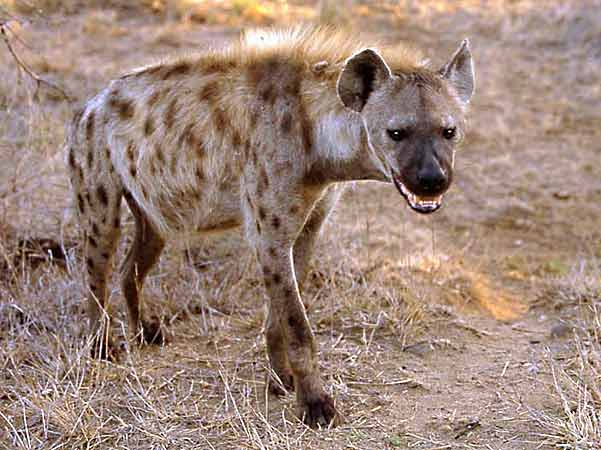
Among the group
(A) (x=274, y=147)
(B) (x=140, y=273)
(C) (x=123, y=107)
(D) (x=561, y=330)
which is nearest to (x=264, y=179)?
(A) (x=274, y=147)

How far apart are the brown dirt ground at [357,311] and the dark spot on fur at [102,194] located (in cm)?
58

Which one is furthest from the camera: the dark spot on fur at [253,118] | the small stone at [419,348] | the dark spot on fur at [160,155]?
the small stone at [419,348]

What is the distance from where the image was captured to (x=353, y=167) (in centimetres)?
344

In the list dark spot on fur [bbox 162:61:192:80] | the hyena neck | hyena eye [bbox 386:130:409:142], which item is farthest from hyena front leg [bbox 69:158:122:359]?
hyena eye [bbox 386:130:409:142]

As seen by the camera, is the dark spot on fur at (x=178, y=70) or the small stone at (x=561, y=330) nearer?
the dark spot on fur at (x=178, y=70)

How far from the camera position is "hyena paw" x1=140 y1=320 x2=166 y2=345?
4.37 metres

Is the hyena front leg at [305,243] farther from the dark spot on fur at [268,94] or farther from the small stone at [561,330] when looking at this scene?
the small stone at [561,330]

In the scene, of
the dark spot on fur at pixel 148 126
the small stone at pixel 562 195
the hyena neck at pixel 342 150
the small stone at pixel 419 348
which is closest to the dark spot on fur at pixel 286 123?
the hyena neck at pixel 342 150

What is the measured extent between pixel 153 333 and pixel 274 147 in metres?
1.31

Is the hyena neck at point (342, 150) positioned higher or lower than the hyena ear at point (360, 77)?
lower

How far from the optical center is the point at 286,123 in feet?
11.5

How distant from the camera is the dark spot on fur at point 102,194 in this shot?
4082 mm

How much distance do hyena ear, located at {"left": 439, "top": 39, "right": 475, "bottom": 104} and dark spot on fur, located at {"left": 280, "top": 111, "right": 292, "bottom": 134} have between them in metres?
0.55

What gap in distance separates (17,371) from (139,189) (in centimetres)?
87
